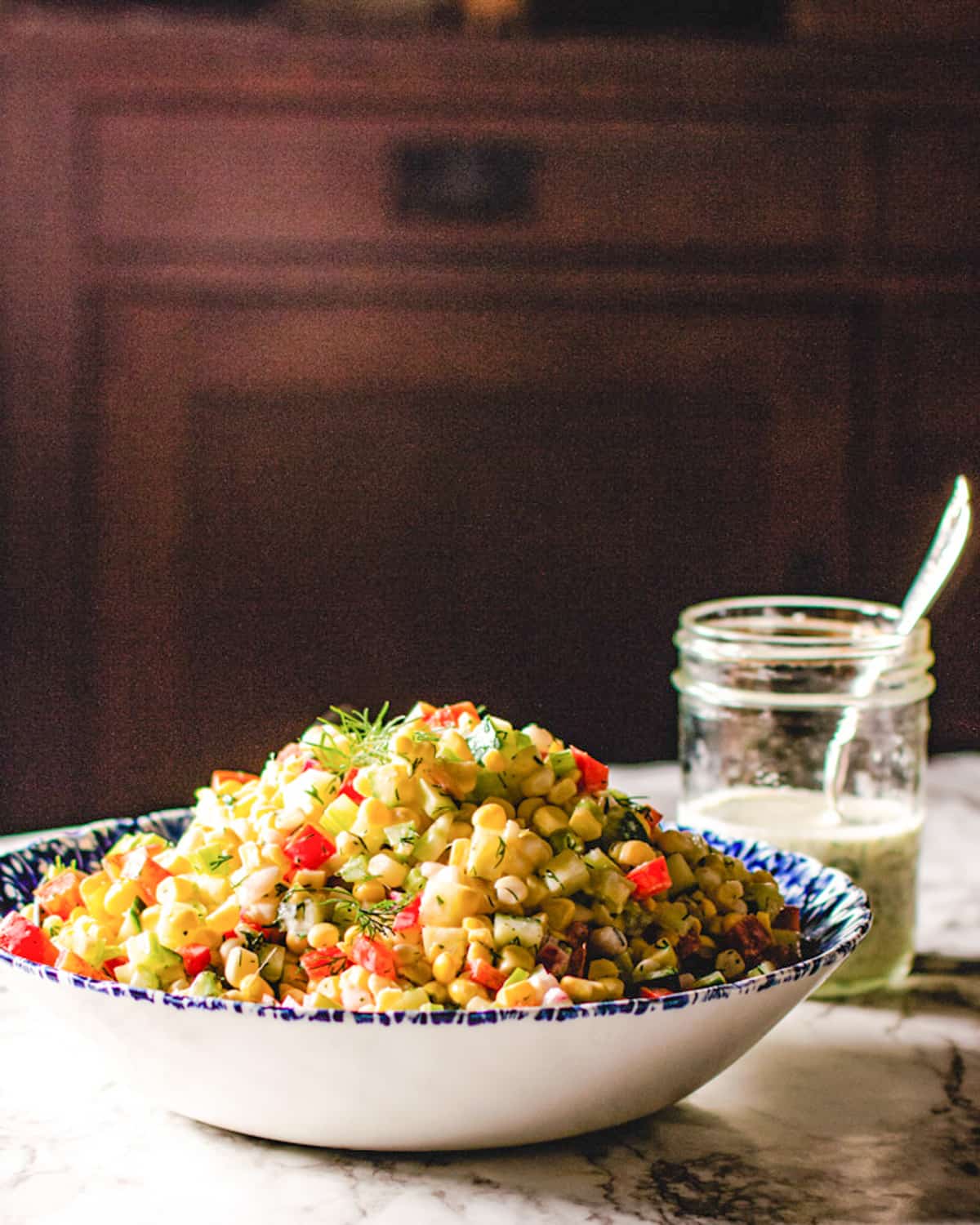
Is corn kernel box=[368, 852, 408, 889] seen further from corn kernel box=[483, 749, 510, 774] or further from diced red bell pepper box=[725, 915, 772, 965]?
diced red bell pepper box=[725, 915, 772, 965]

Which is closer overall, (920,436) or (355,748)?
(355,748)

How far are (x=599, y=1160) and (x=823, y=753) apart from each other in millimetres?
509

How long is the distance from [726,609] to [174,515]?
5.88 feet

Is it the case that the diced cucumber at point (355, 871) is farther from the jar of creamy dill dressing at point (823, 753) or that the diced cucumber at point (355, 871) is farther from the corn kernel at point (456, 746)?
the jar of creamy dill dressing at point (823, 753)

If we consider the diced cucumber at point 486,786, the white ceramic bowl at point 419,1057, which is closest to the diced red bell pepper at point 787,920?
the white ceramic bowl at point 419,1057

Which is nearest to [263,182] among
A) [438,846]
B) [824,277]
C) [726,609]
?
[824,277]

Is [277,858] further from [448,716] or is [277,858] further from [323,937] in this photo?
[448,716]

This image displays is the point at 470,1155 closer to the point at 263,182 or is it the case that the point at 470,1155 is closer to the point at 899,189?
the point at 263,182

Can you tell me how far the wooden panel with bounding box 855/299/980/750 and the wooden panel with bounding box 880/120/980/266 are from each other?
11 centimetres

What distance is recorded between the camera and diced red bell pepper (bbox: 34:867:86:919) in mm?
1100

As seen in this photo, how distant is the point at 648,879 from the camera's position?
3.36 ft

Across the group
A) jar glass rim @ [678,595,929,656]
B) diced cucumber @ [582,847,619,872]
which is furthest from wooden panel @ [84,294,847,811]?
diced cucumber @ [582,847,619,872]

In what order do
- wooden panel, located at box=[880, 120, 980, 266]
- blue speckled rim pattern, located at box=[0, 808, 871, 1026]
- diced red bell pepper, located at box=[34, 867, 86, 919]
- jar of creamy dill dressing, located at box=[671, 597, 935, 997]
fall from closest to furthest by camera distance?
blue speckled rim pattern, located at box=[0, 808, 871, 1026] < diced red bell pepper, located at box=[34, 867, 86, 919] < jar of creamy dill dressing, located at box=[671, 597, 935, 997] < wooden panel, located at box=[880, 120, 980, 266]

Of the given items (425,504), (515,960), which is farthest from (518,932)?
(425,504)
